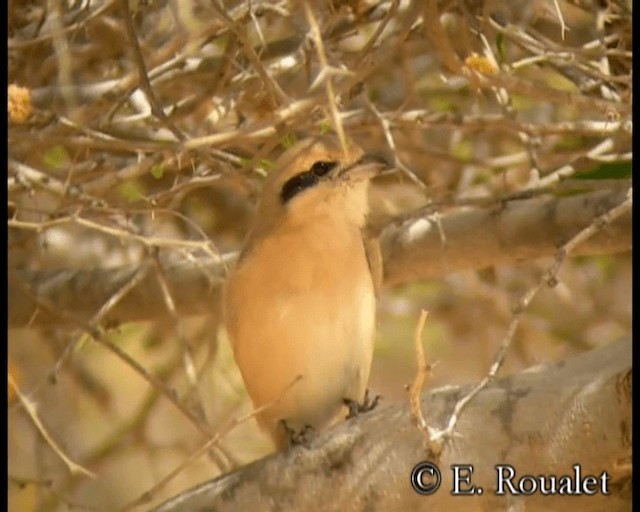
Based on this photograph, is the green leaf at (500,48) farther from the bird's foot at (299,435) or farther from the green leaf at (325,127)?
the bird's foot at (299,435)

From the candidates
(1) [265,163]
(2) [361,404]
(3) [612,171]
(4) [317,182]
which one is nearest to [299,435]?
(2) [361,404]

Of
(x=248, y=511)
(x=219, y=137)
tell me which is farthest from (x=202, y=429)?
(x=219, y=137)

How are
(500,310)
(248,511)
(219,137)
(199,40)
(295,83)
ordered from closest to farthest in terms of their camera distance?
(248,511) < (219,137) < (199,40) < (295,83) < (500,310)

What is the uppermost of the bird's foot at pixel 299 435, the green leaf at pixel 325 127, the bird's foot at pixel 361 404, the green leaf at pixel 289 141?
the green leaf at pixel 325 127

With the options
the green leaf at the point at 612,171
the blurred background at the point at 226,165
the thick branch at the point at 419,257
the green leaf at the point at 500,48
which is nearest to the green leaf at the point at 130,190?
the blurred background at the point at 226,165

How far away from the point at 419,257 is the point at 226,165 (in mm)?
452

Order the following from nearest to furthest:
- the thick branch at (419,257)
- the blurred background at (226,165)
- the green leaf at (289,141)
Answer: the blurred background at (226,165), the green leaf at (289,141), the thick branch at (419,257)

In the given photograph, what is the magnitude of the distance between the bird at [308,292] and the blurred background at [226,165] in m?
0.07

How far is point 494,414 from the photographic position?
57.7 inches

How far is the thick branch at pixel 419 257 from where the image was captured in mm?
2098

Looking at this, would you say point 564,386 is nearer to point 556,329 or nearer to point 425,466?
point 425,466

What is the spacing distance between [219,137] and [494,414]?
0.58 metres

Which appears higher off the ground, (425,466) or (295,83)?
(295,83)

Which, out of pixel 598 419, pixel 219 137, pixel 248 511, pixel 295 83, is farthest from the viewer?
pixel 295 83
